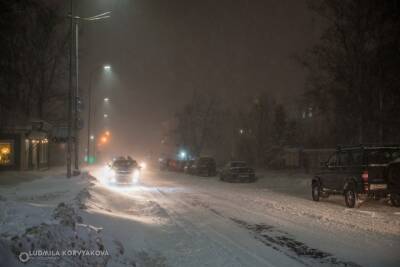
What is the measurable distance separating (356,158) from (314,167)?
2554cm

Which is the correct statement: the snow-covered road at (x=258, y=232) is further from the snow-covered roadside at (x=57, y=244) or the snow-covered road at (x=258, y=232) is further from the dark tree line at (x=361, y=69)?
the dark tree line at (x=361, y=69)

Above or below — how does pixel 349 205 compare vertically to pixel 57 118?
below

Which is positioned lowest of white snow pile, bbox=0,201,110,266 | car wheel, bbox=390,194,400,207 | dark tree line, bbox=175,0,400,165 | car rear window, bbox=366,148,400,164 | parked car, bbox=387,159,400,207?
car wheel, bbox=390,194,400,207

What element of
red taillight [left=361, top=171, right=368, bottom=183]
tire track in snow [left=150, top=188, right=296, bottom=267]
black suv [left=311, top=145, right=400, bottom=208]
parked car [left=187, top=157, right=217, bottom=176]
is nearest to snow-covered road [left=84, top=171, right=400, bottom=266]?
tire track in snow [left=150, top=188, right=296, bottom=267]

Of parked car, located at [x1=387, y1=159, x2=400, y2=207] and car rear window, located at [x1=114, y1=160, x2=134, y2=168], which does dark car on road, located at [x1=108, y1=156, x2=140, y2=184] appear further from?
parked car, located at [x1=387, y1=159, x2=400, y2=207]

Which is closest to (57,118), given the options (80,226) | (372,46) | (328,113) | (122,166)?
(122,166)

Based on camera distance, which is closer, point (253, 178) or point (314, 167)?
point (253, 178)

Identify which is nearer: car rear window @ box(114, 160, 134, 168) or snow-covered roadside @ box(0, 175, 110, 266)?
snow-covered roadside @ box(0, 175, 110, 266)

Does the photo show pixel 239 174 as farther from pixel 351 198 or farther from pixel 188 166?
pixel 351 198

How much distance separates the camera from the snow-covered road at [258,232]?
30.5 ft

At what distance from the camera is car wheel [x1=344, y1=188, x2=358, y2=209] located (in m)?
17.7

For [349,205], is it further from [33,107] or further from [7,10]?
[33,107]

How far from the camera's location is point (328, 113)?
110 feet

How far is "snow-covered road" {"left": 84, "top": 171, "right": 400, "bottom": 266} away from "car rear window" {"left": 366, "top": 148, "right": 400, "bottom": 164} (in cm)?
172
